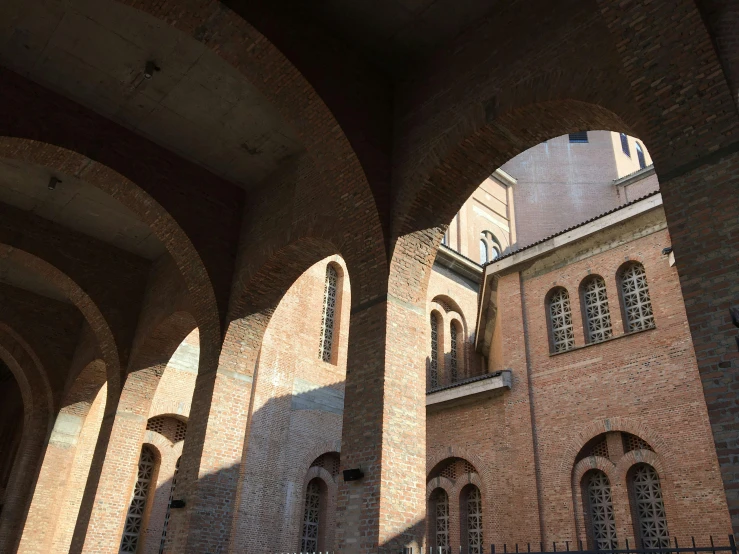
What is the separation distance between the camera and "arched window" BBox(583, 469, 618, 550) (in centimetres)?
1288

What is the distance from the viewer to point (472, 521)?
15750mm

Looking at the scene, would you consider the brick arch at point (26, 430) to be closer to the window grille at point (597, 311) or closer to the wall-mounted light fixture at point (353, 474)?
the wall-mounted light fixture at point (353, 474)

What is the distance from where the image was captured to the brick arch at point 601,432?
12560mm

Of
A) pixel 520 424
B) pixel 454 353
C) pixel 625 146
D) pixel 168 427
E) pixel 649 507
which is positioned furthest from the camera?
pixel 625 146

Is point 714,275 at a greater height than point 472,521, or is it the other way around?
point 714,275

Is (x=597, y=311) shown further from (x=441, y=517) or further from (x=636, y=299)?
(x=441, y=517)

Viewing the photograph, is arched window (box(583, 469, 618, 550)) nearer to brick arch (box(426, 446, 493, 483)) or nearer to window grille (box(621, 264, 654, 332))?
brick arch (box(426, 446, 493, 483))

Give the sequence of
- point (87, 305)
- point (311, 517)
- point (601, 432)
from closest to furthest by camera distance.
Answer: point (601, 432) → point (87, 305) → point (311, 517)

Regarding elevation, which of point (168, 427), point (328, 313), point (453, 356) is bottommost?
point (168, 427)

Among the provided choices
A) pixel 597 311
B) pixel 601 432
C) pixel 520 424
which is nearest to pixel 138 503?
pixel 520 424

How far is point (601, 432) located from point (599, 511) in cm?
158

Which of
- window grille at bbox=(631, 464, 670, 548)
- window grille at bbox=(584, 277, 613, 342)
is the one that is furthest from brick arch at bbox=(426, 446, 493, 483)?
window grille at bbox=(584, 277, 613, 342)

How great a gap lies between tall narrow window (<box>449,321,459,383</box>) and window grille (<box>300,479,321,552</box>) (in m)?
6.80

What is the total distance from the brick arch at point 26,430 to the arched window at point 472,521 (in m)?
10.3
